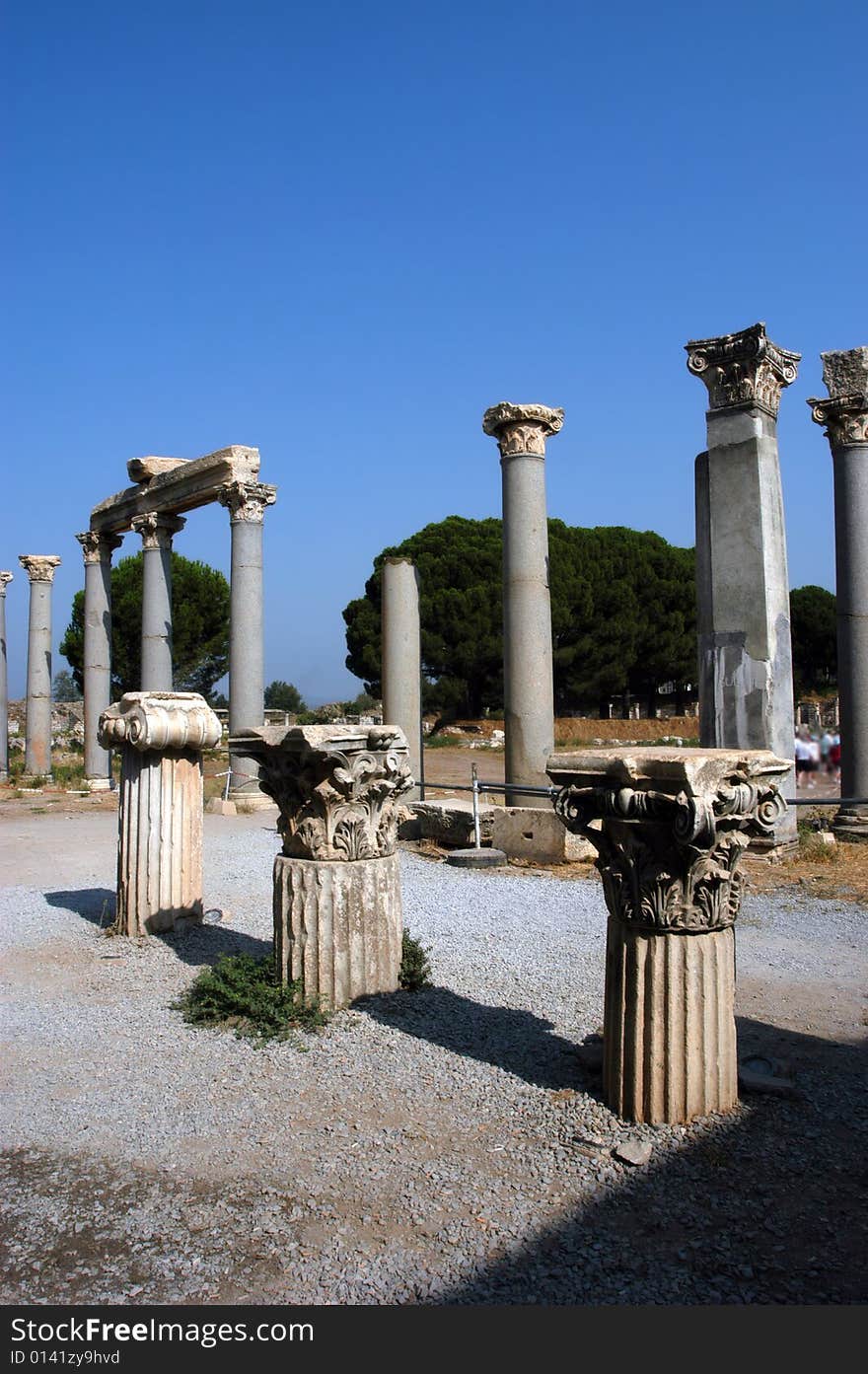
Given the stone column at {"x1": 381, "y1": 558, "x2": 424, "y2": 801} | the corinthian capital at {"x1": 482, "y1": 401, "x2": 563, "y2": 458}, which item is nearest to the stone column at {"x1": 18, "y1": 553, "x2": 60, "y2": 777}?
the stone column at {"x1": 381, "y1": 558, "x2": 424, "y2": 801}

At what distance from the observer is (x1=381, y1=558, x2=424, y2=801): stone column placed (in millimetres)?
12398

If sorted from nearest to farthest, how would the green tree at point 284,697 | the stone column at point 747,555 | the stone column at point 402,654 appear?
the stone column at point 747,555, the stone column at point 402,654, the green tree at point 284,697

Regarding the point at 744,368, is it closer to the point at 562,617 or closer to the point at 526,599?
the point at 526,599

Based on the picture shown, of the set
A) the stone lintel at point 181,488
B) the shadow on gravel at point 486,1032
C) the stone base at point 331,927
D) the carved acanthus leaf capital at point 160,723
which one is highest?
the stone lintel at point 181,488

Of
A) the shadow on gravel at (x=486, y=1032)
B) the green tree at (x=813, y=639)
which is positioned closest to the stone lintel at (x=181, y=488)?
the shadow on gravel at (x=486, y=1032)

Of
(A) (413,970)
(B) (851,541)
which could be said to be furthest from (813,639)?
(A) (413,970)

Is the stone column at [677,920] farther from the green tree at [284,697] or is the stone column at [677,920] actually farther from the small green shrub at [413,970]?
the green tree at [284,697]

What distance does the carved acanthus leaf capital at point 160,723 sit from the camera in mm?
6891

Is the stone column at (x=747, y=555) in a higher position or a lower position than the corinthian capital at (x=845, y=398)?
lower

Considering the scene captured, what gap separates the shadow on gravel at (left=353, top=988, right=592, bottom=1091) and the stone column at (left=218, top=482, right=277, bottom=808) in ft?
34.5

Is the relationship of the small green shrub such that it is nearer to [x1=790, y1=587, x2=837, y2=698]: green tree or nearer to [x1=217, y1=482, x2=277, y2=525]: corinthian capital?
[x1=217, y1=482, x2=277, y2=525]: corinthian capital

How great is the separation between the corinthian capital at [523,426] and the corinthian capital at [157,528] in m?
8.65

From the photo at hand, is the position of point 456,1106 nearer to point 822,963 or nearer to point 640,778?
point 640,778

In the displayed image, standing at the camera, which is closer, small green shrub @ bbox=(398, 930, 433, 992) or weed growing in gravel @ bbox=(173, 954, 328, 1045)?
weed growing in gravel @ bbox=(173, 954, 328, 1045)
